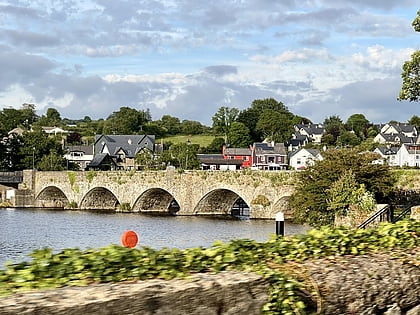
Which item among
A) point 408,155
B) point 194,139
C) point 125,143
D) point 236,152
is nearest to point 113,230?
point 236,152

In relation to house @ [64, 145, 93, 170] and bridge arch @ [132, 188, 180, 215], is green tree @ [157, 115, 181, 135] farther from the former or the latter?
bridge arch @ [132, 188, 180, 215]

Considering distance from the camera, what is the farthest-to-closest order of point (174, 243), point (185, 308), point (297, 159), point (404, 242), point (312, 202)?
point (297, 159), point (174, 243), point (312, 202), point (404, 242), point (185, 308)

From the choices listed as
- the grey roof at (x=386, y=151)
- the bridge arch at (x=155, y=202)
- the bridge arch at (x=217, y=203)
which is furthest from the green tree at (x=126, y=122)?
the bridge arch at (x=217, y=203)

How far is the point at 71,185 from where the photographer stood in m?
64.9

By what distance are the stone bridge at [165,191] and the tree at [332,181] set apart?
18706mm

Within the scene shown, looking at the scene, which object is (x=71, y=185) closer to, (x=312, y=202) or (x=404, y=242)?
(x=312, y=202)

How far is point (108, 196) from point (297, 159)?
134 feet

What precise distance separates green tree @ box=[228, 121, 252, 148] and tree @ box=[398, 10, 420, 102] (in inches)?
3602

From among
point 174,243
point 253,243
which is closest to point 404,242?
point 253,243

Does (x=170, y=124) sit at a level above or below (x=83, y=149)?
above

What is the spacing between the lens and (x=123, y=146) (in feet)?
349

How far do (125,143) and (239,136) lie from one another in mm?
21689

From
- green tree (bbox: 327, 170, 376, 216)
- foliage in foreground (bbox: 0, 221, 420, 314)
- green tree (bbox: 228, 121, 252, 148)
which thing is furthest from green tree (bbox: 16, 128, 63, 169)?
foliage in foreground (bbox: 0, 221, 420, 314)

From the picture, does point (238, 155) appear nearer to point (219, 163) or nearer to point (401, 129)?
point (219, 163)
